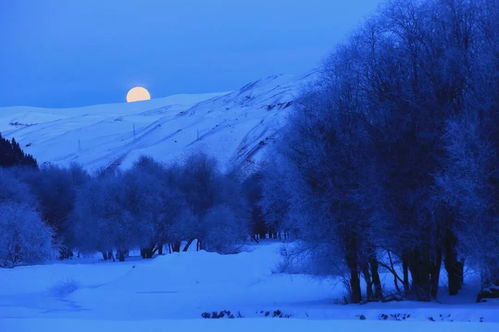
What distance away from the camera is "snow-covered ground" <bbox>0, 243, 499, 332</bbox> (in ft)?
48.6

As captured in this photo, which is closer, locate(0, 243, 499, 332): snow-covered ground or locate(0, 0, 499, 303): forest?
locate(0, 243, 499, 332): snow-covered ground

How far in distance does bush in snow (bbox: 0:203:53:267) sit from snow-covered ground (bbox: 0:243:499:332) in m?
4.48

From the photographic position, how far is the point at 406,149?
68.8ft

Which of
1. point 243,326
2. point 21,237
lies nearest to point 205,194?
point 21,237

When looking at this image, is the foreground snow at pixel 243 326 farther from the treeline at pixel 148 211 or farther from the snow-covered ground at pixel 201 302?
the treeline at pixel 148 211

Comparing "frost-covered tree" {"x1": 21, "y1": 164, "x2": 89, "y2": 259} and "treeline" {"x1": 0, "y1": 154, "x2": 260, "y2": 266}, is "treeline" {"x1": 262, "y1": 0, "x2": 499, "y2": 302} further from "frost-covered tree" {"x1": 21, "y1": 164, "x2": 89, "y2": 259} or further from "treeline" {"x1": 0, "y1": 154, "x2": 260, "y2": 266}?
"frost-covered tree" {"x1": 21, "y1": 164, "x2": 89, "y2": 259}

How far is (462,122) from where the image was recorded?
18.8 meters

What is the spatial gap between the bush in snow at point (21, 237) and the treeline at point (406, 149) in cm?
3130

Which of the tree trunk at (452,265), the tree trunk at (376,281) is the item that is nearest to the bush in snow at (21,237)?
the tree trunk at (376,281)

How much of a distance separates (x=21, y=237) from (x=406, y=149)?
36496mm

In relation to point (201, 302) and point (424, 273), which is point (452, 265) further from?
point (201, 302)

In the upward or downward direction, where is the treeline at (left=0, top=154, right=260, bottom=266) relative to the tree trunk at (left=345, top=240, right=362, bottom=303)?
upward

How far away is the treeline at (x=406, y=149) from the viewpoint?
61.5 ft

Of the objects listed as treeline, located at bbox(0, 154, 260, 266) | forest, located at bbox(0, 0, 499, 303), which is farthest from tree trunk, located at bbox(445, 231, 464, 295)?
treeline, located at bbox(0, 154, 260, 266)
